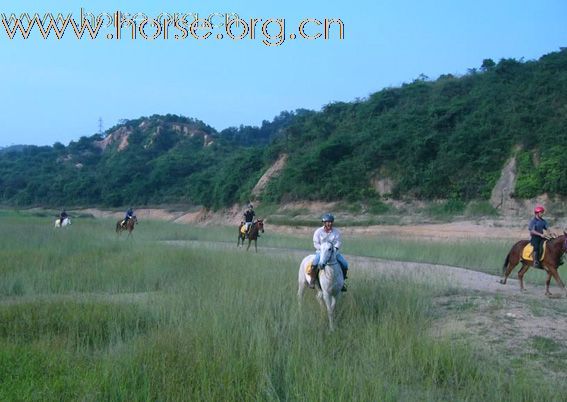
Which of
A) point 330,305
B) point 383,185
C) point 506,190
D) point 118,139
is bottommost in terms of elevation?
point 330,305

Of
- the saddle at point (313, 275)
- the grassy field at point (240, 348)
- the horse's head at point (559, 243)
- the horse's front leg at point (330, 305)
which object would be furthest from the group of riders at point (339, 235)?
the grassy field at point (240, 348)

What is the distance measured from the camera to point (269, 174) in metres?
57.4

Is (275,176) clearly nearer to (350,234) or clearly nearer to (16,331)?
(350,234)

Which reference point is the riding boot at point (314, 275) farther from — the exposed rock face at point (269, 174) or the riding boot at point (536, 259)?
the exposed rock face at point (269, 174)

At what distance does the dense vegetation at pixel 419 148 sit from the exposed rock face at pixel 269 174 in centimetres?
103

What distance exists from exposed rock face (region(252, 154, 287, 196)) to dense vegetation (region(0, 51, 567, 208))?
3.36ft

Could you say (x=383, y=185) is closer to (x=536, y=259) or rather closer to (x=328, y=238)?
(x=536, y=259)

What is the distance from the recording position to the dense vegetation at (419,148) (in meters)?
35.9

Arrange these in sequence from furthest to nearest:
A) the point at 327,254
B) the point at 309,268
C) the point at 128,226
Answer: the point at 128,226 < the point at 309,268 < the point at 327,254

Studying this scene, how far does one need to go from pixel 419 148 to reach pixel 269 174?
19401mm

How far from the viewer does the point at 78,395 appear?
587cm

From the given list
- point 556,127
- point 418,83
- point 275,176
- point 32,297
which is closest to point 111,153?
point 275,176

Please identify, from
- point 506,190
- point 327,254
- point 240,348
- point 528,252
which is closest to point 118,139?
point 506,190

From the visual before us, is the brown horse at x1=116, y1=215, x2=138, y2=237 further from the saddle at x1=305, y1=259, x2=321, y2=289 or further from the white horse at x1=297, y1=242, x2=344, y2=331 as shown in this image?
the white horse at x1=297, y1=242, x2=344, y2=331
